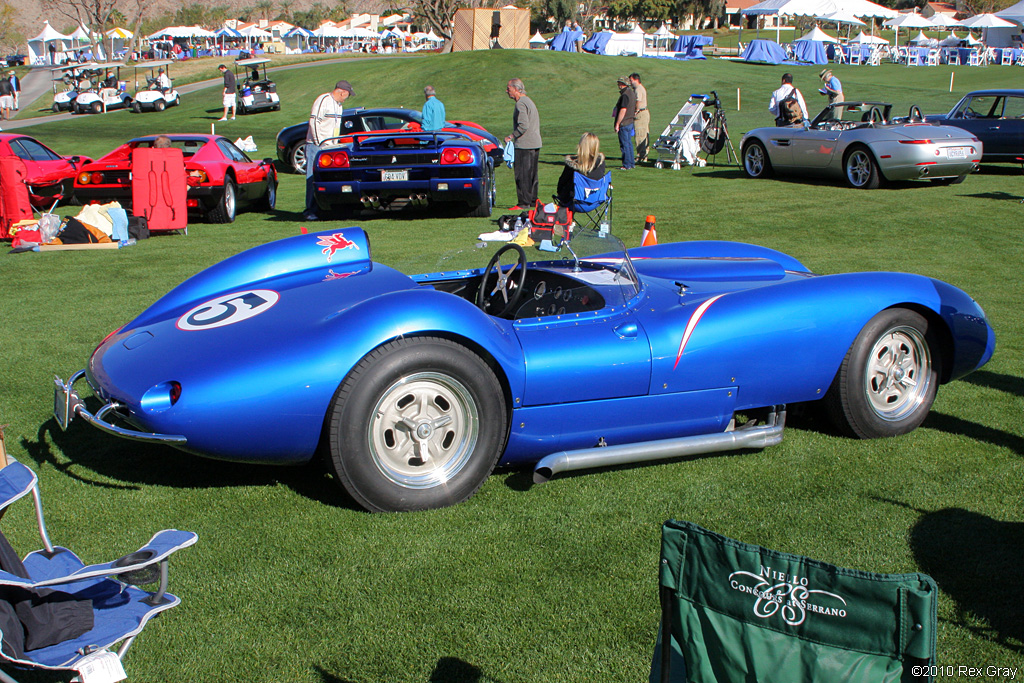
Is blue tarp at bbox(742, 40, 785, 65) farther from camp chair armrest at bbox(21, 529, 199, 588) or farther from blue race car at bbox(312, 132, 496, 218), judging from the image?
camp chair armrest at bbox(21, 529, 199, 588)

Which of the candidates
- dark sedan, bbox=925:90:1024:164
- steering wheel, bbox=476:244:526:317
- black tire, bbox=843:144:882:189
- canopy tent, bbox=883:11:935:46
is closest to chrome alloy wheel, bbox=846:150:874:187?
black tire, bbox=843:144:882:189

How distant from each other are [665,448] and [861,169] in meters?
11.0

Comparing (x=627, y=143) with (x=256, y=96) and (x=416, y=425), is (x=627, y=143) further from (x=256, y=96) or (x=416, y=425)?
(x=256, y=96)

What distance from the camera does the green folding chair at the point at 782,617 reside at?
1579 millimetres

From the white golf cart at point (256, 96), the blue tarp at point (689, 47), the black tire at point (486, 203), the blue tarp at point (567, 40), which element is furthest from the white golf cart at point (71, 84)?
the blue tarp at point (689, 47)

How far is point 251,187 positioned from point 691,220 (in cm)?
635

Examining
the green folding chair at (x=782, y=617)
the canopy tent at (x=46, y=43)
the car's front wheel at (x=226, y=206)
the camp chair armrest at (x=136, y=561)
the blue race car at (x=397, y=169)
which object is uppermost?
the canopy tent at (x=46, y=43)

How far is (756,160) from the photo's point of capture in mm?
15156

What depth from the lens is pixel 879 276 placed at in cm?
451

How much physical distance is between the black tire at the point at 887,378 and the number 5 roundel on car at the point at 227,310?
287 centimetres

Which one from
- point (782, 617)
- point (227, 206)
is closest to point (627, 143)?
point (227, 206)

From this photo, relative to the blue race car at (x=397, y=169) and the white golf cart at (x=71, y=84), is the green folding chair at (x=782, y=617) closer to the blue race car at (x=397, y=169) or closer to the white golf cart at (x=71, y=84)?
the blue race car at (x=397, y=169)

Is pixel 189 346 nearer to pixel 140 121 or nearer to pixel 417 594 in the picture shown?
pixel 417 594

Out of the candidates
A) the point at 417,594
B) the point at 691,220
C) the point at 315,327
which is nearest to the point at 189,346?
Result: the point at 315,327
